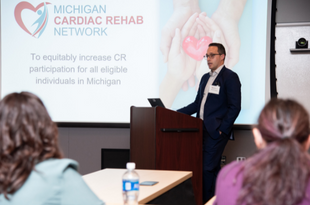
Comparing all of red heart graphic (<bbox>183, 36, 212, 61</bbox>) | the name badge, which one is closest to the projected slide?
red heart graphic (<bbox>183, 36, 212, 61</bbox>)

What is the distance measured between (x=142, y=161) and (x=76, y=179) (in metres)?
2.42

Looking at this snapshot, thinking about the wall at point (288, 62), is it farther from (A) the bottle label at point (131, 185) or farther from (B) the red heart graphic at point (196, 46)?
(A) the bottle label at point (131, 185)

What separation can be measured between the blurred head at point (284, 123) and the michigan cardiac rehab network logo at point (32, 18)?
4.35 meters

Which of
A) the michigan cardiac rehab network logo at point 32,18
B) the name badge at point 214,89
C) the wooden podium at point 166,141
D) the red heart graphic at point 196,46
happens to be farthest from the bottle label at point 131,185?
the michigan cardiac rehab network logo at point 32,18

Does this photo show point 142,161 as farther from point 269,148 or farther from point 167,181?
point 269,148

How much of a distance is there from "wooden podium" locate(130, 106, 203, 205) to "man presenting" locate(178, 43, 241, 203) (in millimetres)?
145

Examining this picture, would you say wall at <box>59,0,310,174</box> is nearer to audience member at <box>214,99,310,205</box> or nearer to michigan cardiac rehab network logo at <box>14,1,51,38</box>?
michigan cardiac rehab network logo at <box>14,1,51,38</box>

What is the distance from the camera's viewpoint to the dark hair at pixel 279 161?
42.8 inches

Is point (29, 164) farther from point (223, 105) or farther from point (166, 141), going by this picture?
point (223, 105)

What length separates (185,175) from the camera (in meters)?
2.57

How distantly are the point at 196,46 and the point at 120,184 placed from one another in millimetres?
2688

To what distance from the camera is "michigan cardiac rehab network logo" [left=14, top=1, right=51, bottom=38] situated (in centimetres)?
496

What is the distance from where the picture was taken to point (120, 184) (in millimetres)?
2217

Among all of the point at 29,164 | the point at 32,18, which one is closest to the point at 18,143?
the point at 29,164
